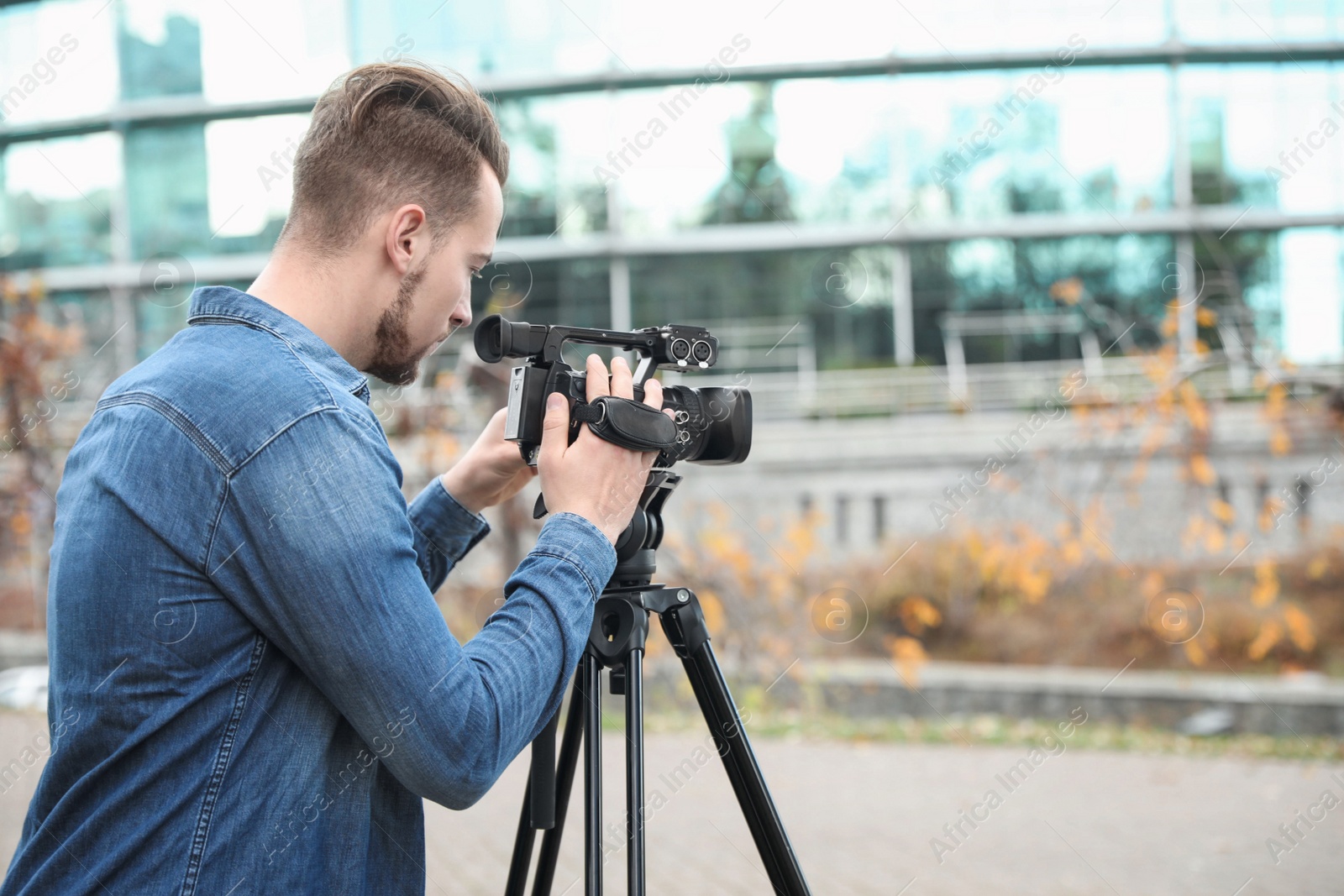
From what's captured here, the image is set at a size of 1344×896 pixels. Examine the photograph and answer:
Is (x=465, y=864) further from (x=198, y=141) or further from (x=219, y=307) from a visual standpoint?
(x=198, y=141)

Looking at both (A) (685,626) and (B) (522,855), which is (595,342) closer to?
(A) (685,626)

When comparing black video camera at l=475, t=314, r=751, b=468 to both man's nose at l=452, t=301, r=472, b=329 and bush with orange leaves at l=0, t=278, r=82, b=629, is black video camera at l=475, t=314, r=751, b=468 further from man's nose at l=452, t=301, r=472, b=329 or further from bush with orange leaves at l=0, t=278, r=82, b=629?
bush with orange leaves at l=0, t=278, r=82, b=629

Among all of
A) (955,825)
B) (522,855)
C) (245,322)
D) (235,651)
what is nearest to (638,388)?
(245,322)

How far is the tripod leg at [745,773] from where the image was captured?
1.77 meters

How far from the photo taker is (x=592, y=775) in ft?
5.49

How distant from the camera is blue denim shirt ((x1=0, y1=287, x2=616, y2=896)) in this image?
1202 mm

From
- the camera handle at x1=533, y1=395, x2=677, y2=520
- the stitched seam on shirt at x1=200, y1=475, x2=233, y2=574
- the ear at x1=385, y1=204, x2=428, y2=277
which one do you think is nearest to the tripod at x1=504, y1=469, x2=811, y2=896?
the camera handle at x1=533, y1=395, x2=677, y2=520

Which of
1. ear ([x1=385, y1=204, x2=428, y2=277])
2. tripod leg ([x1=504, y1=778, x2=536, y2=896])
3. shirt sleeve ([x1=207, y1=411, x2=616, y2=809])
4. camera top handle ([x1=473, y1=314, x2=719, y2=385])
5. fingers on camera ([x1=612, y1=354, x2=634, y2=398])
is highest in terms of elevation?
ear ([x1=385, y1=204, x2=428, y2=277])

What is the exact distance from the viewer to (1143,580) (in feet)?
27.7

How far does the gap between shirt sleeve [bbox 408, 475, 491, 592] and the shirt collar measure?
19.9 inches

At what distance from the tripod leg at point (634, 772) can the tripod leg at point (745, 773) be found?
122 millimetres

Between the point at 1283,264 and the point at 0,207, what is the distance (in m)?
18.1

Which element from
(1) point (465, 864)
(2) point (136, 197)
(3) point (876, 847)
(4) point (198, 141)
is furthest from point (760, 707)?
(2) point (136, 197)

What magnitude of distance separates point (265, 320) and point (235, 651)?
1.38 feet
